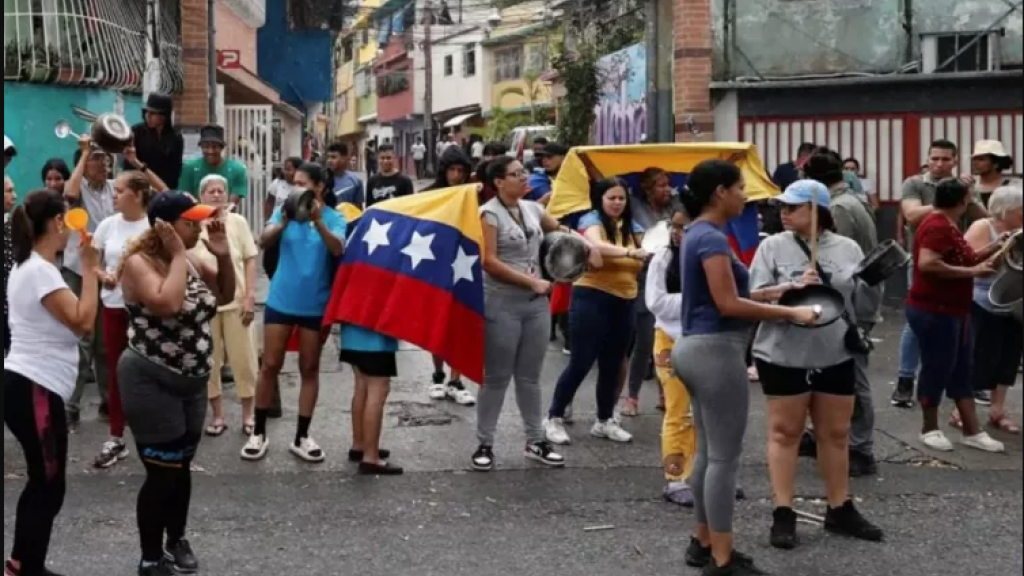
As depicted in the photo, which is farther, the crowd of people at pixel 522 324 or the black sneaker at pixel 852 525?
the black sneaker at pixel 852 525

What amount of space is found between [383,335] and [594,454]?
1492mm

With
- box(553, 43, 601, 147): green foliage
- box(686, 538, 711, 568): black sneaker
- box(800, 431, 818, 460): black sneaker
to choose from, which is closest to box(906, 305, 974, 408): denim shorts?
box(800, 431, 818, 460): black sneaker

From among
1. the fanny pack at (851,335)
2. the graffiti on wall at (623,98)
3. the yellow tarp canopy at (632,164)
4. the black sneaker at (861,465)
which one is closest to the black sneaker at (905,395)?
the yellow tarp canopy at (632,164)

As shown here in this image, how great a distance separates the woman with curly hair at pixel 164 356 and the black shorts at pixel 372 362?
179 centimetres

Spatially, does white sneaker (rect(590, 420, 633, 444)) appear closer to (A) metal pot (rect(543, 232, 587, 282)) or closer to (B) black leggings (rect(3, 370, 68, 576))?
Result: (A) metal pot (rect(543, 232, 587, 282))

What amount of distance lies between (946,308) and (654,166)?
2051 mm

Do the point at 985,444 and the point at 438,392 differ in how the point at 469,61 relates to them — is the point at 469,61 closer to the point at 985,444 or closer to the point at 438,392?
the point at 438,392

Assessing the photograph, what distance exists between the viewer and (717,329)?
205 inches

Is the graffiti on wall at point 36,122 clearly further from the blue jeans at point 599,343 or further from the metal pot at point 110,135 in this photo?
the blue jeans at point 599,343

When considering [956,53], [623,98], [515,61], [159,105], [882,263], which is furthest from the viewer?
[515,61]

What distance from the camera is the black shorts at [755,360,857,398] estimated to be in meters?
5.79

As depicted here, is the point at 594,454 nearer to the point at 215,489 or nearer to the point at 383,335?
the point at 383,335

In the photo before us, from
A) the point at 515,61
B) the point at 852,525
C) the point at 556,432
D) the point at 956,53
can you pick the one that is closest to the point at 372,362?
the point at 556,432

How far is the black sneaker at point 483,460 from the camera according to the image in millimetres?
7355
